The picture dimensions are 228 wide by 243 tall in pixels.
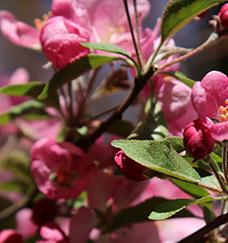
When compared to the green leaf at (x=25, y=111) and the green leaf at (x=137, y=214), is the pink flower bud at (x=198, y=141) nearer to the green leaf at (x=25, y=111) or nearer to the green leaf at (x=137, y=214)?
the green leaf at (x=137, y=214)

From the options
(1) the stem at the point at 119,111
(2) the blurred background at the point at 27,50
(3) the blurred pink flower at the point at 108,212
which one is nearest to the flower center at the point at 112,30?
(1) the stem at the point at 119,111

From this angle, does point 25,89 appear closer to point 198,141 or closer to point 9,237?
point 9,237

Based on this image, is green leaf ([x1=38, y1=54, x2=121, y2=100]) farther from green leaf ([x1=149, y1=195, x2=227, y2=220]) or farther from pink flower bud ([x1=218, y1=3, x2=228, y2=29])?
green leaf ([x1=149, y1=195, x2=227, y2=220])

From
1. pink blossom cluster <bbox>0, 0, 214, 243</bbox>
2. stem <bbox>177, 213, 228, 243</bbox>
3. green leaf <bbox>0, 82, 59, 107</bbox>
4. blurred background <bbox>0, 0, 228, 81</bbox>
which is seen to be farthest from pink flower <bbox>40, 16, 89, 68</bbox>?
blurred background <bbox>0, 0, 228, 81</bbox>

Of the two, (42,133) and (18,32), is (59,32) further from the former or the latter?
(42,133)

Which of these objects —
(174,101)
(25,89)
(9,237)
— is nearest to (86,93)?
(25,89)

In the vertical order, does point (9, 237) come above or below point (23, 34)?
below

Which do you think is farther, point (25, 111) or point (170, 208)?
point (25, 111)
